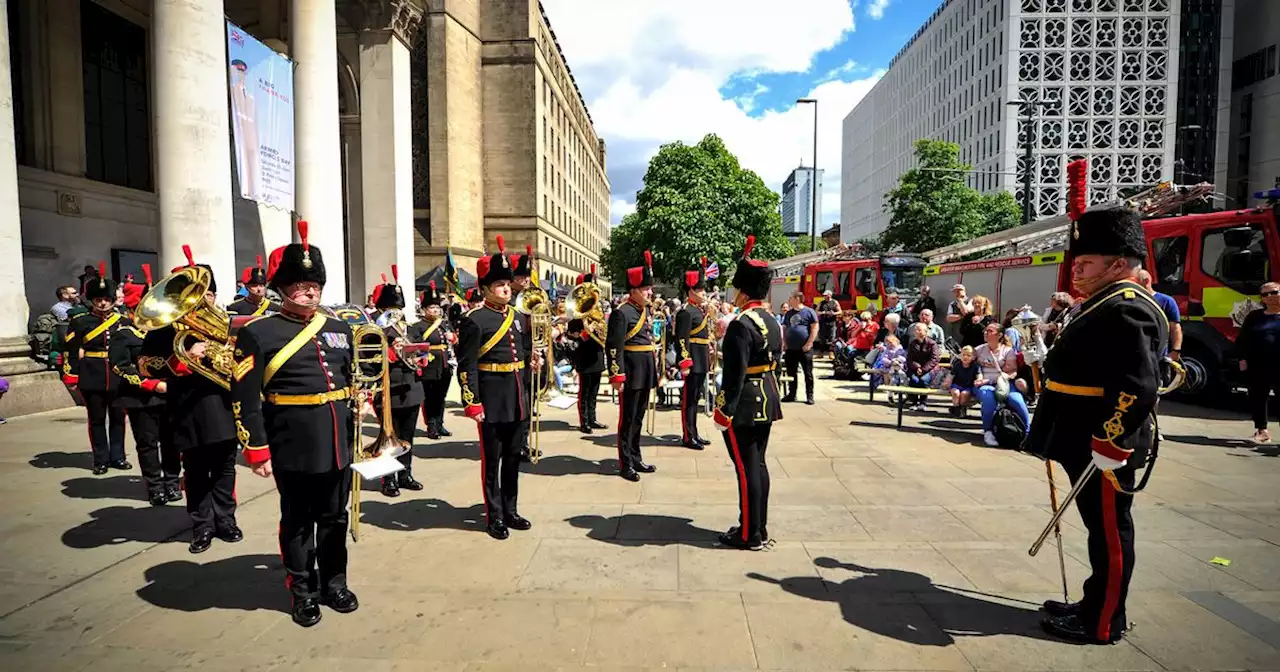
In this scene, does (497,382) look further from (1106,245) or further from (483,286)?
(1106,245)

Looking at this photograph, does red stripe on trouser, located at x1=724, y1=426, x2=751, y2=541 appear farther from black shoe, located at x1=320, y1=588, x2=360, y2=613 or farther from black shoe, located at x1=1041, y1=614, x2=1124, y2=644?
black shoe, located at x1=320, y1=588, x2=360, y2=613

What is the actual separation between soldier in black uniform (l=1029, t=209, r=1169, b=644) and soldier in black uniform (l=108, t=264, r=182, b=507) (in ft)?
22.5

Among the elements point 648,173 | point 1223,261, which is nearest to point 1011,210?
point 648,173

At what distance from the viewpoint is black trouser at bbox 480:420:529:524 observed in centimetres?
524

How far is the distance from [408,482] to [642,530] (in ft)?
8.68

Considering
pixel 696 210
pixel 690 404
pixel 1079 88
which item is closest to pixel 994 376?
pixel 690 404

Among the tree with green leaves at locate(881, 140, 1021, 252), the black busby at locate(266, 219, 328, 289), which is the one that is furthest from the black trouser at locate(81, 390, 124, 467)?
the tree with green leaves at locate(881, 140, 1021, 252)

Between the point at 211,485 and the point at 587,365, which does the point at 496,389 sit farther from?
the point at 587,365

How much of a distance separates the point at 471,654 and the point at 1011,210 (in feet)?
144

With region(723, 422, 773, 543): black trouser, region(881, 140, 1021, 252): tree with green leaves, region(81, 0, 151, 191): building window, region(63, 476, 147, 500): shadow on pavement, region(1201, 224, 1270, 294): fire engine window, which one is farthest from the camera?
region(881, 140, 1021, 252): tree with green leaves

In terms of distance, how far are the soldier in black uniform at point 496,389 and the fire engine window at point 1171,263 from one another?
1195cm

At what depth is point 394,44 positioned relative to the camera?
2058cm

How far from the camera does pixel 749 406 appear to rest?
470cm

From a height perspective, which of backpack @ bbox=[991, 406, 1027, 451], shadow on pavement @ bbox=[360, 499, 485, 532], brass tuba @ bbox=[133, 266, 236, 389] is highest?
brass tuba @ bbox=[133, 266, 236, 389]
